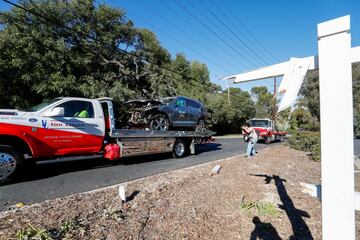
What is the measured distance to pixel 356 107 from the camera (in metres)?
35.6

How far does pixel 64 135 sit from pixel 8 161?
1.34 meters

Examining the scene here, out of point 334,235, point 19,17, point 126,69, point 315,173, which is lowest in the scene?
point 315,173

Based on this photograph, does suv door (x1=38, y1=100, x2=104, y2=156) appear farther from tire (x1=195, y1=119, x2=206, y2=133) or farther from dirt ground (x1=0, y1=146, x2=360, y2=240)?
tire (x1=195, y1=119, x2=206, y2=133)

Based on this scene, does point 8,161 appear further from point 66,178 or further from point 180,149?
point 180,149

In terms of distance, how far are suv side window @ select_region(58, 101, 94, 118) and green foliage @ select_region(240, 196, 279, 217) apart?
196 inches

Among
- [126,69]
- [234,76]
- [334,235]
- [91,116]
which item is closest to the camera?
[334,235]

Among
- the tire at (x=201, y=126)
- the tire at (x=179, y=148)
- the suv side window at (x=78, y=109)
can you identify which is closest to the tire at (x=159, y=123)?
the tire at (x=179, y=148)

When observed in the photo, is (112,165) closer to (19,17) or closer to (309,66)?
(309,66)

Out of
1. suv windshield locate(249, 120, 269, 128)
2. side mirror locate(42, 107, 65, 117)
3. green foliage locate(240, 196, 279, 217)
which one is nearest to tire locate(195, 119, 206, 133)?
side mirror locate(42, 107, 65, 117)

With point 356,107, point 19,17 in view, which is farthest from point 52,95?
point 356,107

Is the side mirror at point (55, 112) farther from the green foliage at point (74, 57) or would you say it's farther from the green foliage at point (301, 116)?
the green foliage at point (301, 116)

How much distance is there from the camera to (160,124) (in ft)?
29.8

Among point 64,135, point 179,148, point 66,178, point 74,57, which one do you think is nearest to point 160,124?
point 179,148

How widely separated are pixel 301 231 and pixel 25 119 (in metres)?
6.13
